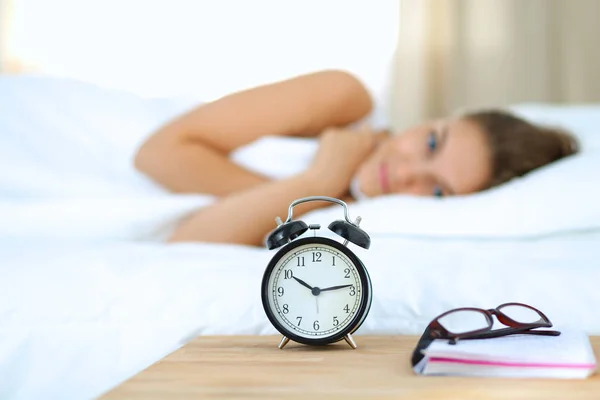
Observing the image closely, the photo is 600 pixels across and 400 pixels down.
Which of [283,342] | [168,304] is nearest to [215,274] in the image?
[168,304]

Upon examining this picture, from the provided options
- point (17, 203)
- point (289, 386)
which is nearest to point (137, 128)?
point (17, 203)

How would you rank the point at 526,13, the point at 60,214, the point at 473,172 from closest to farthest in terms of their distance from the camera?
the point at 60,214 → the point at 473,172 → the point at 526,13

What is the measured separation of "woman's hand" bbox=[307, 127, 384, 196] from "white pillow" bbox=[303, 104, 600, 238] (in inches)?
12.5

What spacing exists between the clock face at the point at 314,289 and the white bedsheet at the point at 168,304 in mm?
168

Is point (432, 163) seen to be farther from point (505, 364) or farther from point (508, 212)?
point (505, 364)

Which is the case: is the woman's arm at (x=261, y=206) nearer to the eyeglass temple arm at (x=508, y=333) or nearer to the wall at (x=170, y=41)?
the eyeglass temple arm at (x=508, y=333)

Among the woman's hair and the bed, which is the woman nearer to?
the woman's hair

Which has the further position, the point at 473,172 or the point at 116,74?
the point at 116,74

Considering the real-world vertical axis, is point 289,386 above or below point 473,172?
above

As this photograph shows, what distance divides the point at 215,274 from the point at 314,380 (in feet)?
1.36

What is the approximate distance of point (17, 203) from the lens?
154 cm

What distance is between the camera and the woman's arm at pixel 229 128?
1795 millimetres

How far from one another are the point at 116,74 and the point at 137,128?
1.55 meters

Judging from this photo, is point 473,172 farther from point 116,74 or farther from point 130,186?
point 116,74
